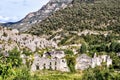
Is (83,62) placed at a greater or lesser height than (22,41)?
lesser

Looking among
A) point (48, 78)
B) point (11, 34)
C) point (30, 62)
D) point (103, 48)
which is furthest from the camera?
point (11, 34)

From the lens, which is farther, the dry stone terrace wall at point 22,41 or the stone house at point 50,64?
the dry stone terrace wall at point 22,41

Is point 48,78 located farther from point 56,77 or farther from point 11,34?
point 11,34

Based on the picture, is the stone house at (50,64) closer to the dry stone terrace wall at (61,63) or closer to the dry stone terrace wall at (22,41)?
the dry stone terrace wall at (61,63)

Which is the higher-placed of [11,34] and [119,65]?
[11,34]

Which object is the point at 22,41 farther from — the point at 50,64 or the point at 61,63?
the point at 61,63

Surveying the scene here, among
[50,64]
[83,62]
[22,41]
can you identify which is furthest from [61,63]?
[22,41]

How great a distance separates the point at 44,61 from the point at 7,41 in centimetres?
5324

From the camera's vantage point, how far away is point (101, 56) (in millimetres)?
131500

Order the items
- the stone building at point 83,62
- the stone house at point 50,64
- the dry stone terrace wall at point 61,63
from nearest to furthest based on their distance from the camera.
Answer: the stone house at point 50,64 < the dry stone terrace wall at point 61,63 < the stone building at point 83,62

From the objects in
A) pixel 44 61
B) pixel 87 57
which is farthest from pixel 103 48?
pixel 44 61

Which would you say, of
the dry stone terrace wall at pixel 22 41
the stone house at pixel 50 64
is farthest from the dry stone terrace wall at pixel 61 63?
the dry stone terrace wall at pixel 22 41

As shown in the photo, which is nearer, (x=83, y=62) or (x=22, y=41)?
(x=83, y=62)

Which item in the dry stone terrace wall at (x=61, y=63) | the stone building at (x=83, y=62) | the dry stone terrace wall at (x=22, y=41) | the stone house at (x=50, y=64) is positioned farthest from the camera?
the dry stone terrace wall at (x=22, y=41)
